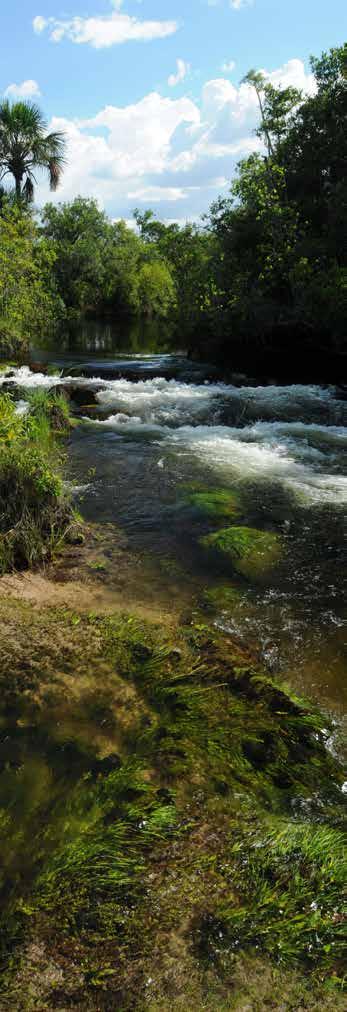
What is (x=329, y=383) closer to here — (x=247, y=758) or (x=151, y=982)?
(x=247, y=758)

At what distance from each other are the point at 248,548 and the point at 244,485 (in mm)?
2497

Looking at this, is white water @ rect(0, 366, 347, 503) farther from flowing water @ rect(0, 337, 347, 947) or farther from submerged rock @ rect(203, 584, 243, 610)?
submerged rock @ rect(203, 584, 243, 610)

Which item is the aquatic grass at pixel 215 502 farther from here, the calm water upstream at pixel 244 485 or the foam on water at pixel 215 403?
the foam on water at pixel 215 403

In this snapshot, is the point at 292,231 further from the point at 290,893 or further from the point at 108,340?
the point at 290,893

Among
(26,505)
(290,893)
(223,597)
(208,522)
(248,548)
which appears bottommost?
(290,893)

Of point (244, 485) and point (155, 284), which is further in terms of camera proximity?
point (155, 284)

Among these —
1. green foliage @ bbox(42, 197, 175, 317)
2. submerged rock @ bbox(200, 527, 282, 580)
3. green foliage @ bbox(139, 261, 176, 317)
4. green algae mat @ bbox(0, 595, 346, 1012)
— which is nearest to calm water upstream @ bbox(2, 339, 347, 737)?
submerged rock @ bbox(200, 527, 282, 580)

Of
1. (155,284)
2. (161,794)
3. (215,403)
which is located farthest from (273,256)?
(155,284)

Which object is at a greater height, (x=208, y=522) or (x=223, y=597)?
(x=208, y=522)

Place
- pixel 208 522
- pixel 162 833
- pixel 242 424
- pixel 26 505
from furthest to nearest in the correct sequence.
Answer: pixel 242 424 → pixel 208 522 → pixel 26 505 → pixel 162 833

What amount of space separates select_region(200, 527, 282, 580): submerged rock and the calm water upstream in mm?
158

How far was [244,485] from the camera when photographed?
344 inches

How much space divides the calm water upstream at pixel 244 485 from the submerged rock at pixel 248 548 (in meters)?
0.16

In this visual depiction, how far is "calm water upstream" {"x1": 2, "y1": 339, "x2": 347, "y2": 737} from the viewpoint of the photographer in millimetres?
4758
